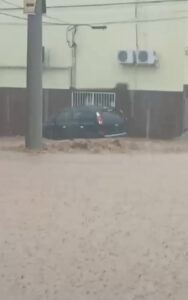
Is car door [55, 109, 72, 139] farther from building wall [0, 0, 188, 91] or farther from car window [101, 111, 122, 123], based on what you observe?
building wall [0, 0, 188, 91]

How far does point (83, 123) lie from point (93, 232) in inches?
700

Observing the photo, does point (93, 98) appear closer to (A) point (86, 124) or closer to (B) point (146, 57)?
(B) point (146, 57)

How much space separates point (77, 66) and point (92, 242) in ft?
82.6

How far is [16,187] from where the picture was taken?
11953mm

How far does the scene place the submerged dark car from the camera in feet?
82.0

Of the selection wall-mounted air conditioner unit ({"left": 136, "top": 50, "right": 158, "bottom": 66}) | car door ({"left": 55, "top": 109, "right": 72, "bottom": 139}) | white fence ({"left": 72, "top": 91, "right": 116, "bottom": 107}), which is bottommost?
car door ({"left": 55, "top": 109, "right": 72, "bottom": 139})

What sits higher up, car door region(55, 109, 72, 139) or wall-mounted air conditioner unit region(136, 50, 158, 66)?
wall-mounted air conditioner unit region(136, 50, 158, 66)

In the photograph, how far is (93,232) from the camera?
822 centimetres

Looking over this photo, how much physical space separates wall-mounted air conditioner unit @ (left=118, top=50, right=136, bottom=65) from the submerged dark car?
5268 mm

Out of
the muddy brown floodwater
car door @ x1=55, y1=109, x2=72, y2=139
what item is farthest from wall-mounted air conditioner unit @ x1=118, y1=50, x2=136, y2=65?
the muddy brown floodwater

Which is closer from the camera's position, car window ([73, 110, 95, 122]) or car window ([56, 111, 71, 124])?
car window ([73, 110, 95, 122])

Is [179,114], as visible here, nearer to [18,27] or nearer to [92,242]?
[18,27]

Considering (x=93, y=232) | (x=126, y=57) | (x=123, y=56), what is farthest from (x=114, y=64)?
(x=93, y=232)

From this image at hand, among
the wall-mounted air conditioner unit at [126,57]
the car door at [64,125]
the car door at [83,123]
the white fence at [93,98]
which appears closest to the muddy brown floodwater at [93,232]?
the car door at [83,123]
